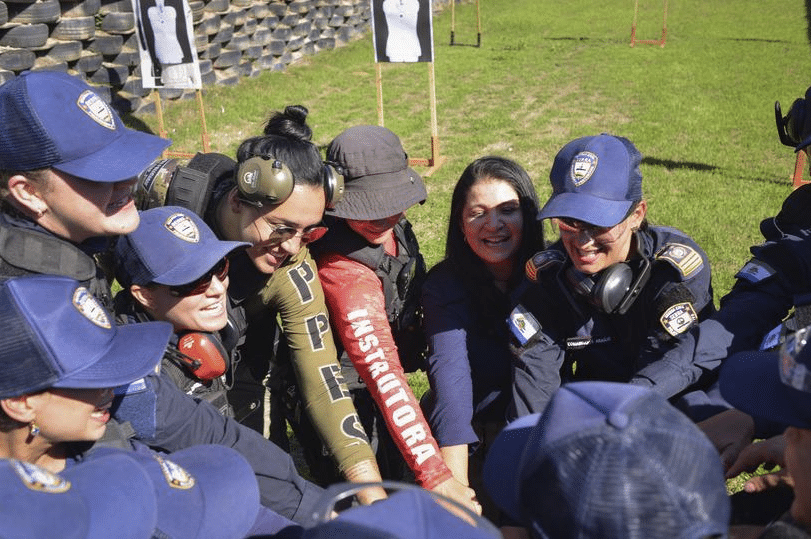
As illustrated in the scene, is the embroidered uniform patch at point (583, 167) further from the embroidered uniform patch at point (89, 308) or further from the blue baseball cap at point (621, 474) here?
the embroidered uniform patch at point (89, 308)

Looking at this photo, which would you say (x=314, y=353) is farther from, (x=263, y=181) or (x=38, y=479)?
(x=38, y=479)

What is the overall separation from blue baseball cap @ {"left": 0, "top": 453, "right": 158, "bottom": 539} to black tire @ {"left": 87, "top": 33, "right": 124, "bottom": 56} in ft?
30.9

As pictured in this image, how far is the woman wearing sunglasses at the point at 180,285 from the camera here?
2.72 metres

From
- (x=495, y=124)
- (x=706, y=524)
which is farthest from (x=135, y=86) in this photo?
(x=706, y=524)

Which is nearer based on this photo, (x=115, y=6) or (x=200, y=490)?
(x=200, y=490)

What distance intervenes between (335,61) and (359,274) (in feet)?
40.9

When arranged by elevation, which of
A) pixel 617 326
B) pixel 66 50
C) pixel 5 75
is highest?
pixel 66 50

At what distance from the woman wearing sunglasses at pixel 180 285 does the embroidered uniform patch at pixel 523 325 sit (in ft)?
3.41

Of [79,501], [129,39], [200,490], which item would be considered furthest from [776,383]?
[129,39]

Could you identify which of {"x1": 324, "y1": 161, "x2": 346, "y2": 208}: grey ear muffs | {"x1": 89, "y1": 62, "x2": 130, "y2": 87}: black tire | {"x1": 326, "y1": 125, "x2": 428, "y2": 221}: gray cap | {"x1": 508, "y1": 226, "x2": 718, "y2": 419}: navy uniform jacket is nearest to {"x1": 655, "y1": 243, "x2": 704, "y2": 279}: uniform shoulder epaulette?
{"x1": 508, "y1": 226, "x2": 718, "y2": 419}: navy uniform jacket

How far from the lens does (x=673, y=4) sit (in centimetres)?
2281

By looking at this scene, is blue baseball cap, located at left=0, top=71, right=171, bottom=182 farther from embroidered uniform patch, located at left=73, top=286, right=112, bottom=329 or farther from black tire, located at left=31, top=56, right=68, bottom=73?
black tire, located at left=31, top=56, right=68, bottom=73

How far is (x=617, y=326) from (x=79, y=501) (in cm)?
205

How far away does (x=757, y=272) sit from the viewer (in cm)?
299
